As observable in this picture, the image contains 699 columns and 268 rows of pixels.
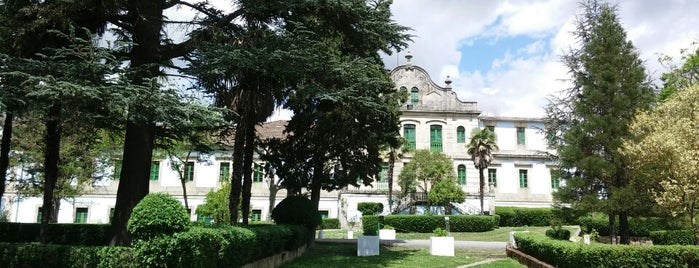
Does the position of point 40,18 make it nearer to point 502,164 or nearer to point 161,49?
point 161,49

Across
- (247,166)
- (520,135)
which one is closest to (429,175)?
(520,135)

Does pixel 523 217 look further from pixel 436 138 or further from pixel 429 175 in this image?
pixel 429 175

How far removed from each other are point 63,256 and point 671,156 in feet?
44.2

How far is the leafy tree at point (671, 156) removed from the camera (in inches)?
491

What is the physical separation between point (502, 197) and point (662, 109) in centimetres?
2700

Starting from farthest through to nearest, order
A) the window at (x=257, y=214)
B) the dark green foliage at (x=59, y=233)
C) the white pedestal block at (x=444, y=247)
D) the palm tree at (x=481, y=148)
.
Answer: the window at (x=257, y=214), the palm tree at (x=481, y=148), the white pedestal block at (x=444, y=247), the dark green foliage at (x=59, y=233)

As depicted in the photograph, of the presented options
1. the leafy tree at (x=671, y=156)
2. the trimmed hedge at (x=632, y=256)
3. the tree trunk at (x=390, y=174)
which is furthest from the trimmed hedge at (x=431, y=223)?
the trimmed hedge at (x=632, y=256)

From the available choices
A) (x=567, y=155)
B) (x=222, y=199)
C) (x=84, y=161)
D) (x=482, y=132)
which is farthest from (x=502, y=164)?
(x=84, y=161)

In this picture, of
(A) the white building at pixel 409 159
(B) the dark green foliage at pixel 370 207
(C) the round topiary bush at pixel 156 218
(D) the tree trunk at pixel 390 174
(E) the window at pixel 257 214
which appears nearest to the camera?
(C) the round topiary bush at pixel 156 218

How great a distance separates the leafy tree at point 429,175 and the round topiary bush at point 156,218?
83.8ft

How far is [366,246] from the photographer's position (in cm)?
1711

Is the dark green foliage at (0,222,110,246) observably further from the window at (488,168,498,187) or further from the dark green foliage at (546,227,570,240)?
the window at (488,168,498,187)

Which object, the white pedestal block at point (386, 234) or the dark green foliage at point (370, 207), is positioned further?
the dark green foliage at point (370, 207)

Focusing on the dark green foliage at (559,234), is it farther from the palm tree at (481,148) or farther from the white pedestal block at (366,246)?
the palm tree at (481,148)
